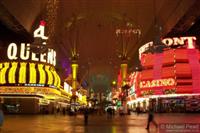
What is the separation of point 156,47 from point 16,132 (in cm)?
1991

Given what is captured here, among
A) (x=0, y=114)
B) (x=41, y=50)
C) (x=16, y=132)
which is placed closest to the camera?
(x=0, y=114)

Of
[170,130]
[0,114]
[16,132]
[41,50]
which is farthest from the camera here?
[41,50]

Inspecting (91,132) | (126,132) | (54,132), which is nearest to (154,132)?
(126,132)

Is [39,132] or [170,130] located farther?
[39,132]

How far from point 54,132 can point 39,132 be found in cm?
83

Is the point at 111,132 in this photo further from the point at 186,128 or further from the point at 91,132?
the point at 186,128

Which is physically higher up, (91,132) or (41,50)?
(41,50)

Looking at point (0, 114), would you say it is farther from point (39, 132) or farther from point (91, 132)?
point (91, 132)

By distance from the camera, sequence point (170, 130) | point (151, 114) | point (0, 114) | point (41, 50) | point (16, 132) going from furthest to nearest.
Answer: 1. point (41, 50)
2. point (151, 114)
3. point (16, 132)
4. point (0, 114)
5. point (170, 130)

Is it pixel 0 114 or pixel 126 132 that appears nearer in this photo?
pixel 0 114

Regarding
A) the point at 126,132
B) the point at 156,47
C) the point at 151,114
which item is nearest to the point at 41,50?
the point at 156,47

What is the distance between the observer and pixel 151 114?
2639cm

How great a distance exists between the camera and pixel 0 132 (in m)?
21.5

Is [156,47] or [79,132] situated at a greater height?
[156,47]
